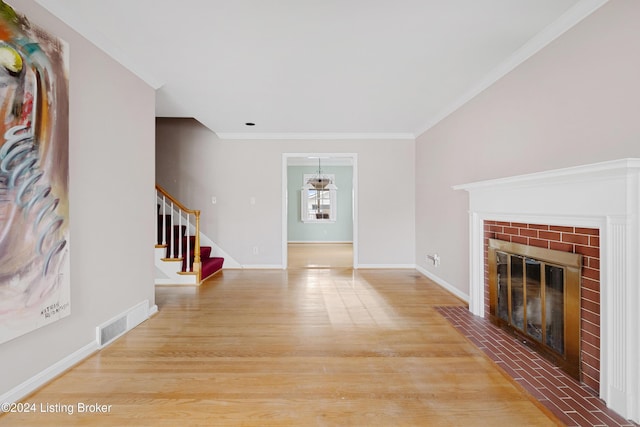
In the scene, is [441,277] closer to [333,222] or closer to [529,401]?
[529,401]

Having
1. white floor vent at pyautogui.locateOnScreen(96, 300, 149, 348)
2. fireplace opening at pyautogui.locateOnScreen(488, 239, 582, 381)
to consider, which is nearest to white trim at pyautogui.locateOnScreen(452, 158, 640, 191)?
fireplace opening at pyautogui.locateOnScreen(488, 239, 582, 381)

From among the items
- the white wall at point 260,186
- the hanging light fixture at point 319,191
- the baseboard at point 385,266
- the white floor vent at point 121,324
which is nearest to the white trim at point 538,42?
the white wall at point 260,186

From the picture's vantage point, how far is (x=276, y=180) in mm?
5066

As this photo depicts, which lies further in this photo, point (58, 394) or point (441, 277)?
point (441, 277)

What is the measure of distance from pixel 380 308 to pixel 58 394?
8.58ft

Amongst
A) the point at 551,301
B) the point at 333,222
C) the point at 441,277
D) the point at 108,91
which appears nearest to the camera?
the point at 551,301

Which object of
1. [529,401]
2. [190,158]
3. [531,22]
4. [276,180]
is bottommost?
[529,401]

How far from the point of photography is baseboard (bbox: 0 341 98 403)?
1.61 metres

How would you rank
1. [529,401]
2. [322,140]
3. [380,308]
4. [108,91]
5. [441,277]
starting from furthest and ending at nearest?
[322,140] < [441,277] < [380,308] < [108,91] < [529,401]

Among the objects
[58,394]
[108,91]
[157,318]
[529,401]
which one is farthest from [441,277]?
[108,91]

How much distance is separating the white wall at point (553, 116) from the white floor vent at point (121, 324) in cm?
344

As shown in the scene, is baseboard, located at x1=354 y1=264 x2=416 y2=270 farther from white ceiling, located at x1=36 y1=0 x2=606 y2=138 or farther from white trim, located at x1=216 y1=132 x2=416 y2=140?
white ceiling, located at x1=36 y1=0 x2=606 y2=138

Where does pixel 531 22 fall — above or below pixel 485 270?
above

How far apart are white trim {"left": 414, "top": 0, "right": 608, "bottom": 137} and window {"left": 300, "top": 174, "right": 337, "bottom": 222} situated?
229 inches
